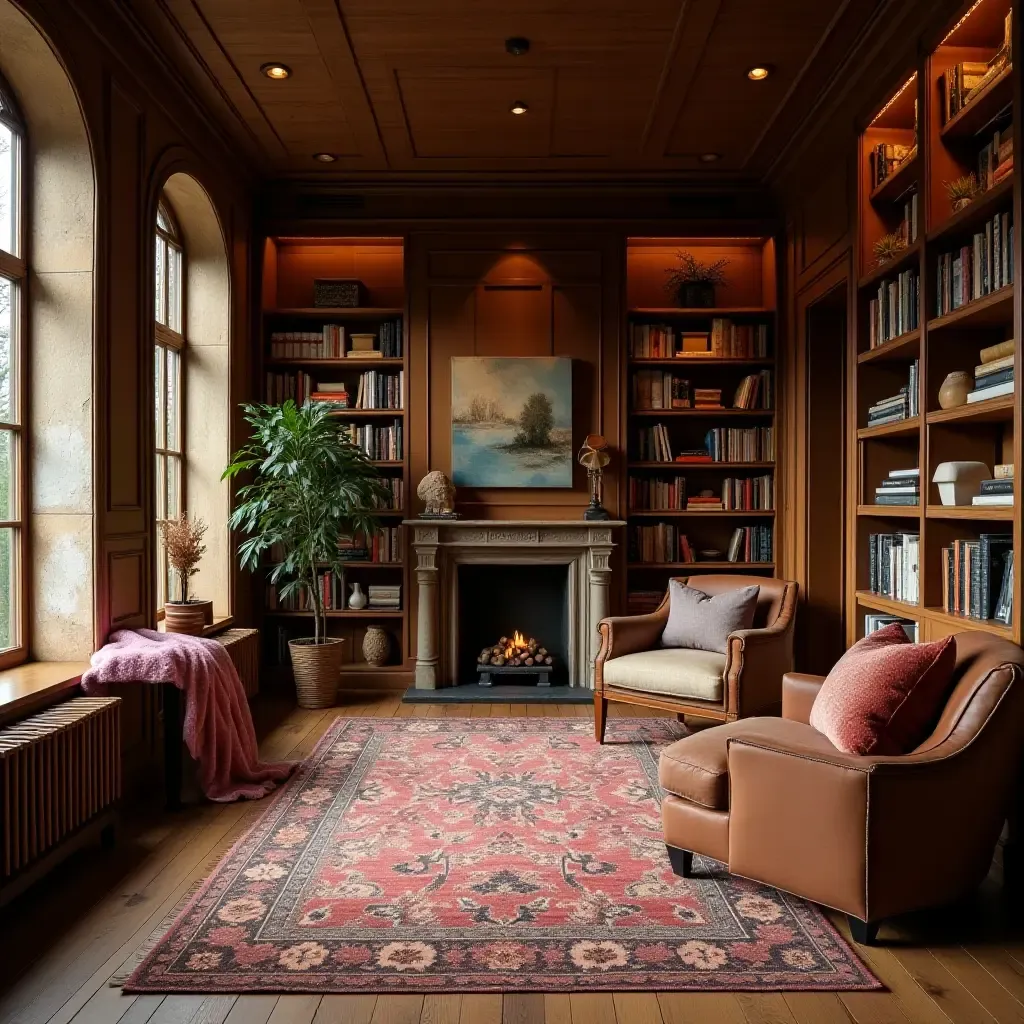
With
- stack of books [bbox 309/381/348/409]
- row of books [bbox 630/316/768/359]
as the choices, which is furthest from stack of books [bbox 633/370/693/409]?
stack of books [bbox 309/381/348/409]

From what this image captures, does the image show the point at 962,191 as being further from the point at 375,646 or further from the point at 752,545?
the point at 375,646

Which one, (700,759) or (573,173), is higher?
(573,173)

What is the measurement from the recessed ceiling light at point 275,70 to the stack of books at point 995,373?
11.5 ft

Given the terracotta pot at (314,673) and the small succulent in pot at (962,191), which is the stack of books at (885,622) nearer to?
the small succulent in pot at (962,191)

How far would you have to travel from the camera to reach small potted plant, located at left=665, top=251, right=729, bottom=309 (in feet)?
19.5

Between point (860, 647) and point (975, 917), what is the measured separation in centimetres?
87

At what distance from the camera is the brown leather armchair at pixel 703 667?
164 inches

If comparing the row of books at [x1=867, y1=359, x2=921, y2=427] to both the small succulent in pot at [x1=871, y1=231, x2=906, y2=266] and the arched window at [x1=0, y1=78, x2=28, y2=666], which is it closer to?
the small succulent in pot at [x1=871, y1=231, x2=906, y2=266]

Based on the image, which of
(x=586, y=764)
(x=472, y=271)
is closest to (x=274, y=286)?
(x=472, y=271)

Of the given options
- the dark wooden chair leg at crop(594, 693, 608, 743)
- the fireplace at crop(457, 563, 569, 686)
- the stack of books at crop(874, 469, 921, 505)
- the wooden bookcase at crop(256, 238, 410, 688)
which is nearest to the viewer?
the stack of books at crop(874, 469, 921, 505)

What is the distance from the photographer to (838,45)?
4.09 meters

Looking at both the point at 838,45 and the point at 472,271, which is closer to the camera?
the point at 838,45

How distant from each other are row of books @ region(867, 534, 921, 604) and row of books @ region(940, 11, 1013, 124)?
5.60 ft

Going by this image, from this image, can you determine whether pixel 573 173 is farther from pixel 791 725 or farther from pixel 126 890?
pixel 126 890
